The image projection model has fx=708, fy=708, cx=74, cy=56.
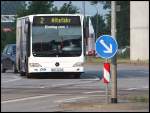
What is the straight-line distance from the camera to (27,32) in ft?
112

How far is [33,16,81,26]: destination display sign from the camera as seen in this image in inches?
1355

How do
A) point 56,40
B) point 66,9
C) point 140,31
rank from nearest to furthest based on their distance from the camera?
point 56,40 < point 140,31 < point 66,9

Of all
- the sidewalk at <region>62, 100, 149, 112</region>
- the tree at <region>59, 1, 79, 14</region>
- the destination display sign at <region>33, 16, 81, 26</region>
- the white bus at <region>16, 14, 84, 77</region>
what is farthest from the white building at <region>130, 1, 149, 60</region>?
the sidewalk at <region>62, 100, 149, 112</region>

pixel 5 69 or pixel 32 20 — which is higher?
pixel 32 20

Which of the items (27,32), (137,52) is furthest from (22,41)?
(137,52)

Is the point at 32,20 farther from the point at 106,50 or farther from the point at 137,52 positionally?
the point at 137,52

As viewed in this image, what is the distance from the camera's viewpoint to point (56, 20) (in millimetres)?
34906

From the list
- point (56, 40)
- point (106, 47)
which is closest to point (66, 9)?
point (56, 40)

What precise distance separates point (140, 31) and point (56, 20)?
110 feet

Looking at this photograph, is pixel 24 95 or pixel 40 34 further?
pixel 40 34

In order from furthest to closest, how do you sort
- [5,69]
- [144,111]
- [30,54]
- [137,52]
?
[137,52], [5,69], [30,54], [144,111]

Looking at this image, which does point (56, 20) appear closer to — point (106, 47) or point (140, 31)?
point (106, 47)

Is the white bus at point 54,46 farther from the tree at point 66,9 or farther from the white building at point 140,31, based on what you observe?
the tree at point 66,9

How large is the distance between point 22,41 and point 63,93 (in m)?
12.7
